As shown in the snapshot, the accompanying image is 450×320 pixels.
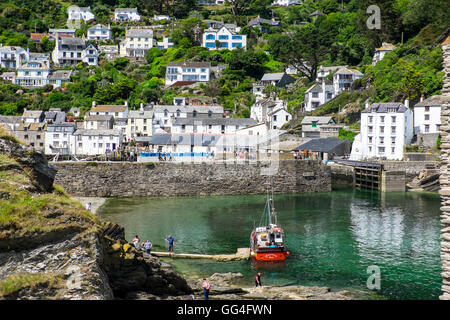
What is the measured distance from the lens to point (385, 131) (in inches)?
2240

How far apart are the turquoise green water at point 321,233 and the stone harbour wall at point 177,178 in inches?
59.5

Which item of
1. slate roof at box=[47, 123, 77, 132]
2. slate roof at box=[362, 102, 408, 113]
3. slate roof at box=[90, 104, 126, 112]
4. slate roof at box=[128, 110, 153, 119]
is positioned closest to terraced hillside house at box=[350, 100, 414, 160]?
slate roof at box=[362, 102, 408, 113]

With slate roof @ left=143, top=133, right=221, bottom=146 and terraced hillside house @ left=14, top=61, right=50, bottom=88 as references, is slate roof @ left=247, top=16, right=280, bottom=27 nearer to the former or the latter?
terraced hillside house @ left=14, top=61, right=50, bottom=88

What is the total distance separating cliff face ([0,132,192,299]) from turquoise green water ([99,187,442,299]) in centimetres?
Answer: 784

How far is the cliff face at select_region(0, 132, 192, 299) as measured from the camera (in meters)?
10.8

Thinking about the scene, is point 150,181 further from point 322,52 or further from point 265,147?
point 322,52

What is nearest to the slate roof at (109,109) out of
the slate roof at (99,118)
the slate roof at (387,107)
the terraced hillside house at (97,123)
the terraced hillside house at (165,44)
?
the slate roof at (99,118)

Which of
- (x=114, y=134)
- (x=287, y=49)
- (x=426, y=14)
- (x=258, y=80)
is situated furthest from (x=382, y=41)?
(x=114, y=134)

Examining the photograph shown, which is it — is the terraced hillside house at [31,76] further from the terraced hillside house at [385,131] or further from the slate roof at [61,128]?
the terraced hillside house at [385,131]

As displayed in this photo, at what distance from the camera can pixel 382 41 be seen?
8769 cm

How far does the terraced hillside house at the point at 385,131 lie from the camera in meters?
56.1

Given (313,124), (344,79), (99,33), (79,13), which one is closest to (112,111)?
(313,124)

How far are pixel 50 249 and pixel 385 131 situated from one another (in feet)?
168

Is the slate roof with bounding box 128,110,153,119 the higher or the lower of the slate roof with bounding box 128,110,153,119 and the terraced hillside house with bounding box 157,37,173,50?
the lower
